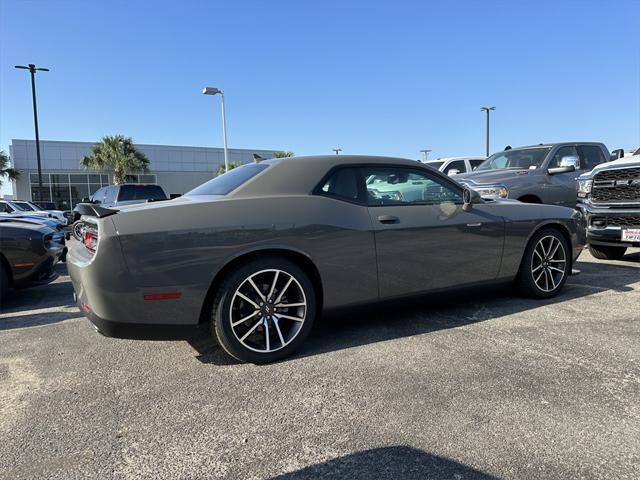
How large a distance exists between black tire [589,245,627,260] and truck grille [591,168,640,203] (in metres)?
0.82

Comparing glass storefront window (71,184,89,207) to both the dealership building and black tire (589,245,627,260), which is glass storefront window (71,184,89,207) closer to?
the dealership building

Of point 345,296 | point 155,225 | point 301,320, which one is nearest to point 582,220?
point 345,296

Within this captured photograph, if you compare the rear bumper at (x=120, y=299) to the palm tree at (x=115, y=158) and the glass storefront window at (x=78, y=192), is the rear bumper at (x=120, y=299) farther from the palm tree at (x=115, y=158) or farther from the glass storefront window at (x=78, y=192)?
the glass storefront window at (x=78, y=192)

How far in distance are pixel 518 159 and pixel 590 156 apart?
5.00ft

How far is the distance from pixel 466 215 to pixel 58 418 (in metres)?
3.48

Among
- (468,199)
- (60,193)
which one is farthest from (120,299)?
(60,193)

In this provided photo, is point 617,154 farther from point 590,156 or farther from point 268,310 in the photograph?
point 268,310

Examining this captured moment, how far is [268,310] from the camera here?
3.41m

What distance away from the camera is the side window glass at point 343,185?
12.3 ft

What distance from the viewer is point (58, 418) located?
266 cm

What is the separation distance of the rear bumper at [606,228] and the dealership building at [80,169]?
26609mm

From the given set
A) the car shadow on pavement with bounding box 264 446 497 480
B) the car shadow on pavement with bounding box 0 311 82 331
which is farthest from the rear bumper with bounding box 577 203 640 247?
the car shadow on pavement with bounding box 0 311 82 331

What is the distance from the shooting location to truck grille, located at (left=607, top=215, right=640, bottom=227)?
6.61m

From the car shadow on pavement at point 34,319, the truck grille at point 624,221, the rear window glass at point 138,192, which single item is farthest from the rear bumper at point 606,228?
the rear window glass at point 138,192
